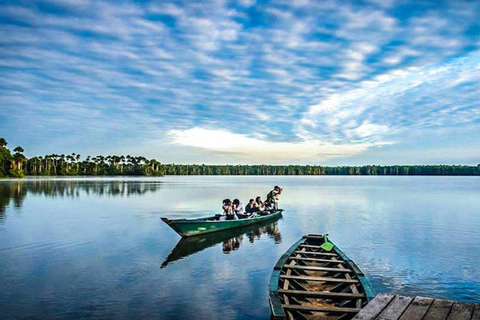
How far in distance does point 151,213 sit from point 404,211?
21.1 meters

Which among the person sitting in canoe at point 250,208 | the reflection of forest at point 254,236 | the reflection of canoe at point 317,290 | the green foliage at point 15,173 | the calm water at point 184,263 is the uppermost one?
the green foliage at point 15,173

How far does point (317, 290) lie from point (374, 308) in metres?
4.76

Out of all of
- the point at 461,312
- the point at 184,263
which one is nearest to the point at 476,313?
the point at 461,312

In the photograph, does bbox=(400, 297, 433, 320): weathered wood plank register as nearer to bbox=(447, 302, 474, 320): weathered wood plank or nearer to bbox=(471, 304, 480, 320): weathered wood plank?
bbox=(447, 302, 474, 320): weathered wood plank

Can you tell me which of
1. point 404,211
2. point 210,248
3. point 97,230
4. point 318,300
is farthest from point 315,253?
point 404,211

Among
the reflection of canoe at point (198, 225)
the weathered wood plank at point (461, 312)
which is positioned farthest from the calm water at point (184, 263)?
the weathered wood plank at point (461, 312)

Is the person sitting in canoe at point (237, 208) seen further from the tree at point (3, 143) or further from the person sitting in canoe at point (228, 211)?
the tree at point (3, 143)

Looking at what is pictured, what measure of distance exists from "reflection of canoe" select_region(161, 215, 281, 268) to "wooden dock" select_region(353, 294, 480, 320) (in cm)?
1002

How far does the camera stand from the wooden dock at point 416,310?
4918 millimetres

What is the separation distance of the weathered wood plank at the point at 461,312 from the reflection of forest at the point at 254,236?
40.1 ft

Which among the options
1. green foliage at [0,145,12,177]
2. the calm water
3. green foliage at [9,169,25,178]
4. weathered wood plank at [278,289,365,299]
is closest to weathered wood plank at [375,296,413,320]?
weathered wood plank at [278,289,365,299]

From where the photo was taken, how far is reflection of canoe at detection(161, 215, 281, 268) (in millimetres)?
16047

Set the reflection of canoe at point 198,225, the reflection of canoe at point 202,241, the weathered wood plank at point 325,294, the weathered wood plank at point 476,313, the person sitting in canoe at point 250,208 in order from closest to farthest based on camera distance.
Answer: the weathered wood plank at point 476,313 < the weathered wood plank at point 325,294 < the reflection of canoe at point 202,241 < the reflection of canoe at point 198,225 < the person sitting in canoe at point 250,208

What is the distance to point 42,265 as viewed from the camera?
13.9 meters
